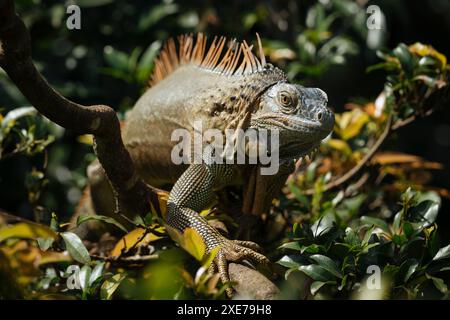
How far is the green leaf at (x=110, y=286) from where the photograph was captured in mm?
3570

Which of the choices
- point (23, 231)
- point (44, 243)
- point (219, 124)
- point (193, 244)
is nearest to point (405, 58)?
point (219, 124)

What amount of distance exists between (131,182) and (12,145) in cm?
187

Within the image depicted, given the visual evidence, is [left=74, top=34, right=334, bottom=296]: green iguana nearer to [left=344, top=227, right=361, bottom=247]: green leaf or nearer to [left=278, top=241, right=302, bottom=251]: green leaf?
[left=278, top=241, right=302, bottom=251]: green leaf

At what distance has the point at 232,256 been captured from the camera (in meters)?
3.85

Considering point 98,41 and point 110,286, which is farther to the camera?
point 98,41

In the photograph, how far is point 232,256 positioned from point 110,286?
672 mm

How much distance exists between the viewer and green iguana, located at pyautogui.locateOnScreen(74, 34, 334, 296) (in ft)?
13.7

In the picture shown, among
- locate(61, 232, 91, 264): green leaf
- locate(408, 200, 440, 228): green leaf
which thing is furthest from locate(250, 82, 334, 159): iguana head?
locate(61, 232, 91, 264): green leaf

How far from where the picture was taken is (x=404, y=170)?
20.0 ft

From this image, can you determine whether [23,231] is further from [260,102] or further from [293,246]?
[260,102]

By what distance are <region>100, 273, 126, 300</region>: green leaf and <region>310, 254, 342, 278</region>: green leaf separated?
39.4 inches

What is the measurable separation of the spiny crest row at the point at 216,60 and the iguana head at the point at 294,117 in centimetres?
25

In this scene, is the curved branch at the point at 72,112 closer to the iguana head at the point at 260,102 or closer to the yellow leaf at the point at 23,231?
the iguana head at the point at 260,102

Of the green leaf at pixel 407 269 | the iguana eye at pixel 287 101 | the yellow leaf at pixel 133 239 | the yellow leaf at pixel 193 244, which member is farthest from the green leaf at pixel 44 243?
the green leaf at pixel 407 269
